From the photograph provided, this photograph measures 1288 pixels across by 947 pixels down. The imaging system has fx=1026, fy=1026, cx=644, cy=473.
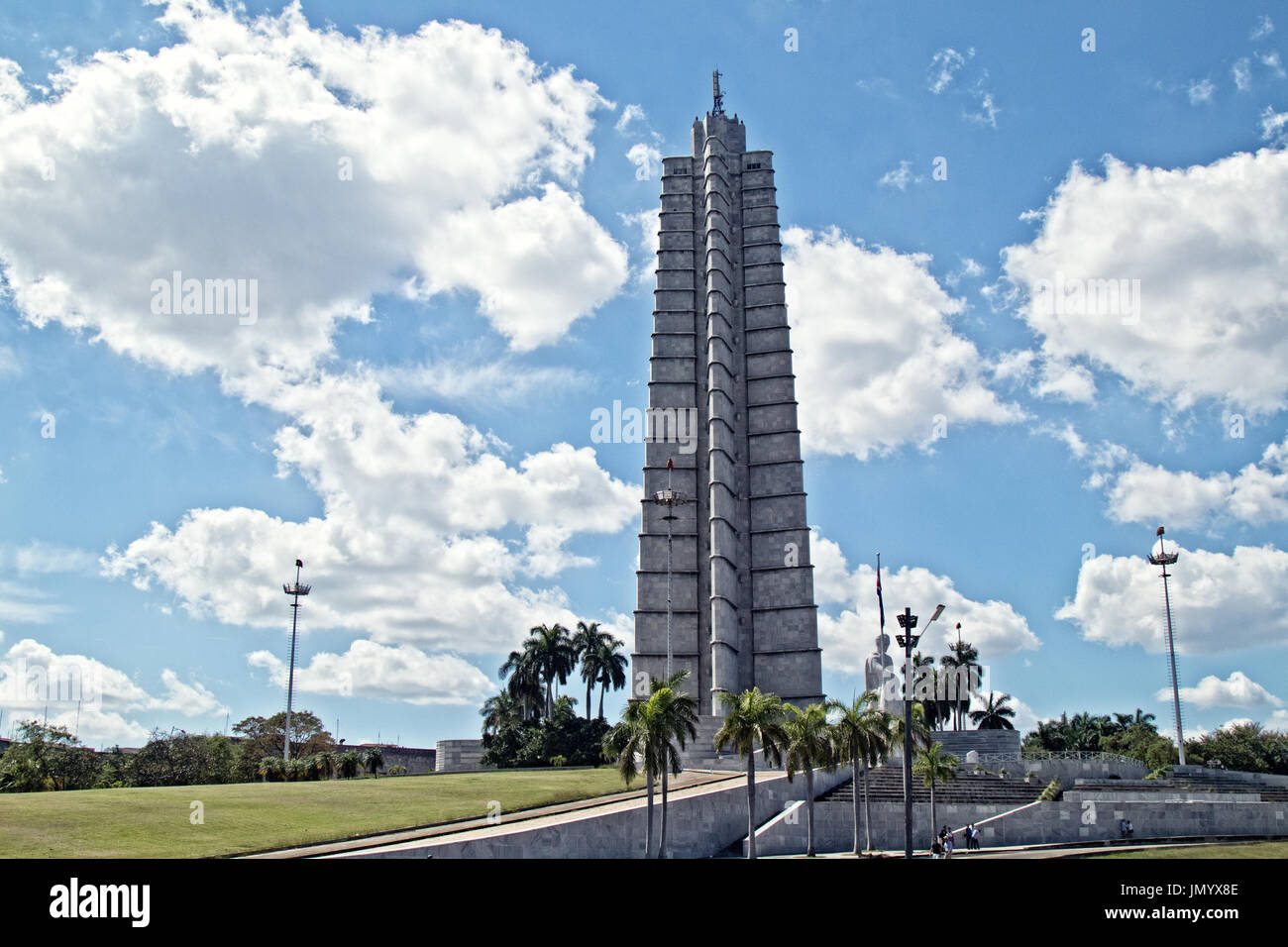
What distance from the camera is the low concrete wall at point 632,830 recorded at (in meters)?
29.8

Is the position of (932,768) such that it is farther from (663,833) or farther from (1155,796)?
(663,833)

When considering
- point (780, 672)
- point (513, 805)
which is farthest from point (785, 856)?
point (780, 672)

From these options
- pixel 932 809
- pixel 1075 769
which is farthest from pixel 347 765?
pixel 1075 769

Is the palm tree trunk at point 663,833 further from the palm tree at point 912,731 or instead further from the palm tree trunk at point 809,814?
the palm tree at point 912,731

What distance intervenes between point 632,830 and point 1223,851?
1971 centimetres

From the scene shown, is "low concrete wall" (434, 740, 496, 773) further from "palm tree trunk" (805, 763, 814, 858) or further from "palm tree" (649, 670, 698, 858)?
"palm tree" (649, 670, 698, 858)

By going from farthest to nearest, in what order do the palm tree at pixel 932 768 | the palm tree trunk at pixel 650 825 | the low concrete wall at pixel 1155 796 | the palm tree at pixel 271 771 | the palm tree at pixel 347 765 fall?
the palm tree at pixel 347 765 → the palm tree at pixel 271 771 → the low concrete wall at pixel 1155 796 → the palm tree at pixel 932 768 → the palm tree trunk at pixel 650 825

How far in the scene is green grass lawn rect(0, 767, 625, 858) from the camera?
27578 mm

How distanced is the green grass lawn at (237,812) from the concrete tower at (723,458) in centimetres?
3027

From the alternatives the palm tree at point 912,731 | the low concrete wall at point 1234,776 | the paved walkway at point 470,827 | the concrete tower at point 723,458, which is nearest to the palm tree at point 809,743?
the palm tree at point 912,731

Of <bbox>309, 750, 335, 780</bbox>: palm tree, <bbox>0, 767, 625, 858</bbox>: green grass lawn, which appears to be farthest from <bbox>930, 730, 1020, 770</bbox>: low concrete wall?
<bbox>309, 750, 335, 780</bbox>: palm tree

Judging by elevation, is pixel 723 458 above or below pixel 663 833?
above

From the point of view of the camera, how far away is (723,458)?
79.1 m
